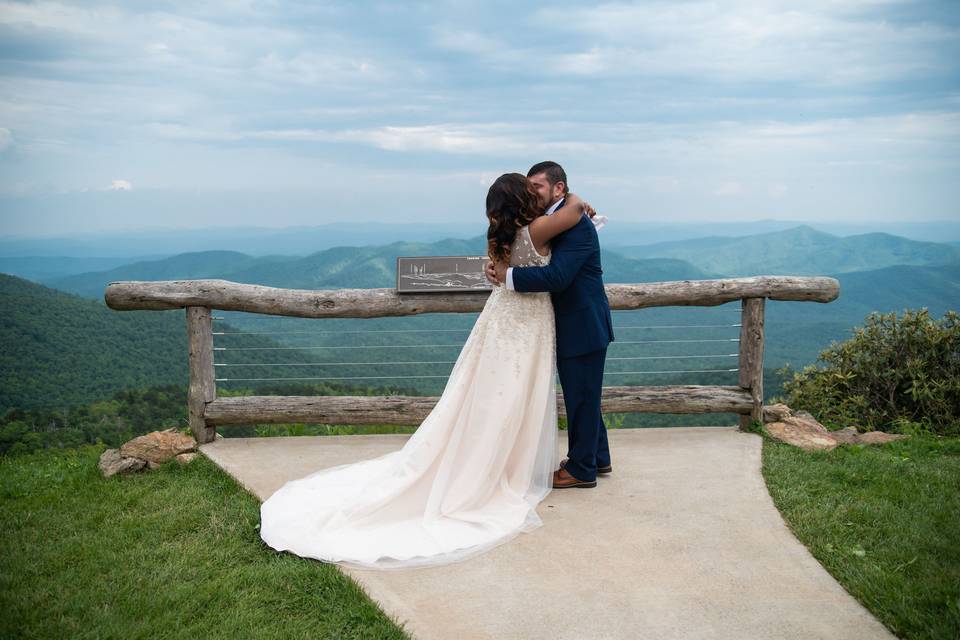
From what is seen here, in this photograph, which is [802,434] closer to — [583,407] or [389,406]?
[583,407]

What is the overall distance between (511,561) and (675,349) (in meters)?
43.6

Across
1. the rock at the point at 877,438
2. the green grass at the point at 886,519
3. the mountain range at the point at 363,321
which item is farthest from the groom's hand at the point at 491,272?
the rock at the point at 877,438

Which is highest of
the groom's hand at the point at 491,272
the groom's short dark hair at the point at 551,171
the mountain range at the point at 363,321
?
the groom's short dark hair at the point at 551,171

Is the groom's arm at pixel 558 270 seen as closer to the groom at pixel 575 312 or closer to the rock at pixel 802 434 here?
the groom at pixel 575 312

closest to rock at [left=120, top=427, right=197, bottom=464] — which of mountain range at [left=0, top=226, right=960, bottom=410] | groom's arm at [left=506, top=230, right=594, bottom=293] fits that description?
mountain range at [left=0, top=226, right=960, bottom=410]

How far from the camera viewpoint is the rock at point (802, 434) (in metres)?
6.02

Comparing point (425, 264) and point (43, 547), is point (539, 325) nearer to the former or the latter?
point (425, 264)

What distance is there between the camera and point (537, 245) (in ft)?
14.8

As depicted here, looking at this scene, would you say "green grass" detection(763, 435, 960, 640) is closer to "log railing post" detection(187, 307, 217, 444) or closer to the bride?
the bride

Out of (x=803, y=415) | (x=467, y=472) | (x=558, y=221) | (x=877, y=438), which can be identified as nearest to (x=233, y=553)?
(x=467, y=472)

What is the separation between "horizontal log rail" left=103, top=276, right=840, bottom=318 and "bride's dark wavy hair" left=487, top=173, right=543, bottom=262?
1638mm

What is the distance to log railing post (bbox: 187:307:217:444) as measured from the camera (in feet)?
19.8

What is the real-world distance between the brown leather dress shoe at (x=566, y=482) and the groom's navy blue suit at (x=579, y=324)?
34 millimetres

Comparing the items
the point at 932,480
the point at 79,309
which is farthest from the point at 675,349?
the point at 932,480
